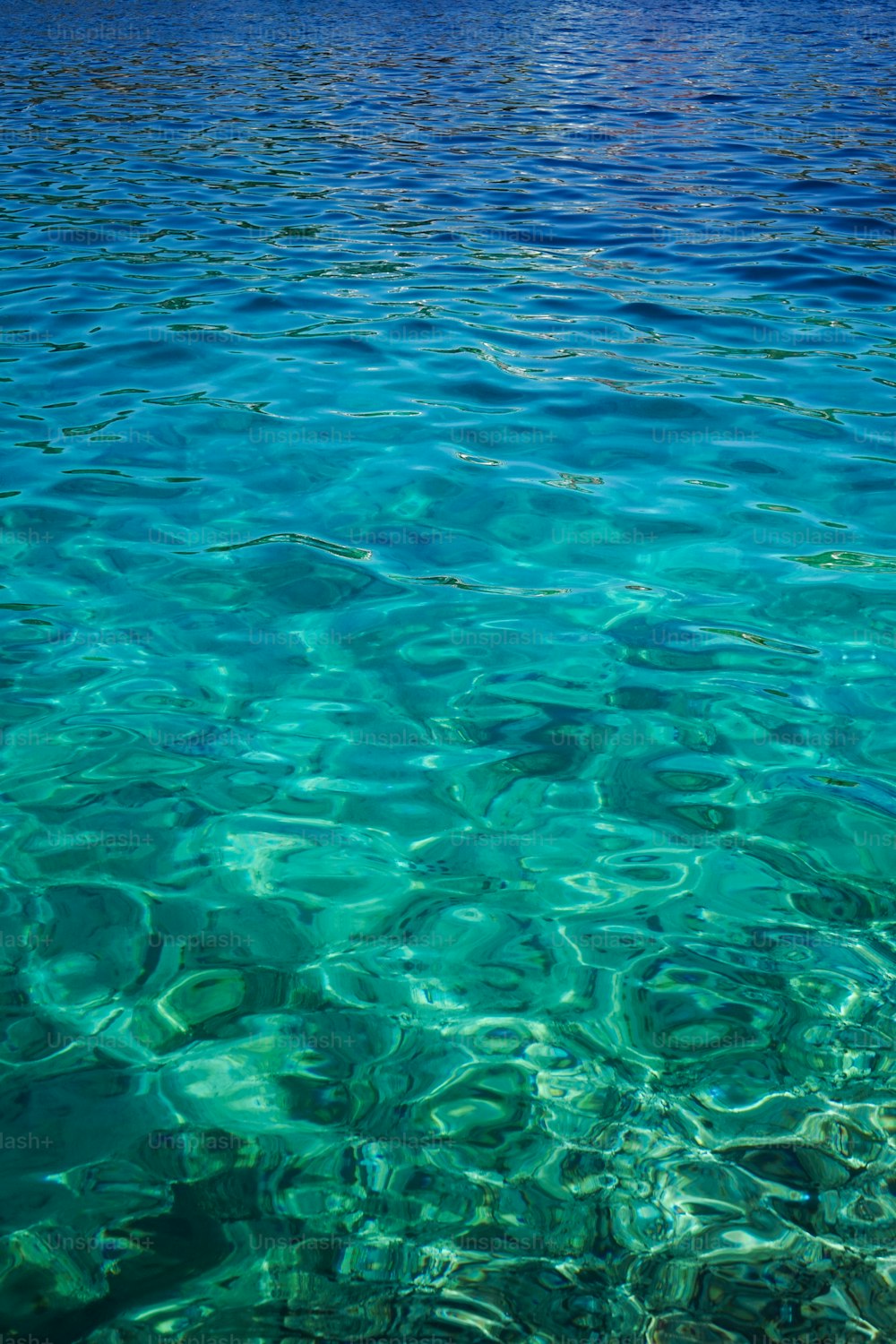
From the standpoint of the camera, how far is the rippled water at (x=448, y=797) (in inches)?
101

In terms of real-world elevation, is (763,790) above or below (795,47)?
below

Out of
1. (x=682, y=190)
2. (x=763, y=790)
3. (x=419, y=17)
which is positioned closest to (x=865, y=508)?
(x=763, y=790)

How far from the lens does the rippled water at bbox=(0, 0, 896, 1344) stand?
2555mm

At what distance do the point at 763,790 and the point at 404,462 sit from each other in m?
2.94

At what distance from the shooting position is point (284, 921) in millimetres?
3408

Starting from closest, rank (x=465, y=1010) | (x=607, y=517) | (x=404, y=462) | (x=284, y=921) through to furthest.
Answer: (x=465, y=1010) < (x=284, y=921) < (x=607, y=517) < (x=404, y=462)

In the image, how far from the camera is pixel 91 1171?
8.83 feet

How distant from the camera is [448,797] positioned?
3861 mm

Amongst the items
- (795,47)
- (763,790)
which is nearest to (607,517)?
(763,790)

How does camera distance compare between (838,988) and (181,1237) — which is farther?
(838,988)

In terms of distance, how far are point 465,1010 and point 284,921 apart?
640mm

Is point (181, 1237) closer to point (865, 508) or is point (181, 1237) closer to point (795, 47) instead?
point (865, 508)

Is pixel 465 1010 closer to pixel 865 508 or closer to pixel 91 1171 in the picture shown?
pixel 91 1171

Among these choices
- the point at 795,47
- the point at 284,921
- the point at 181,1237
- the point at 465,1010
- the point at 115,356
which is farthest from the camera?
the point at 795,47
